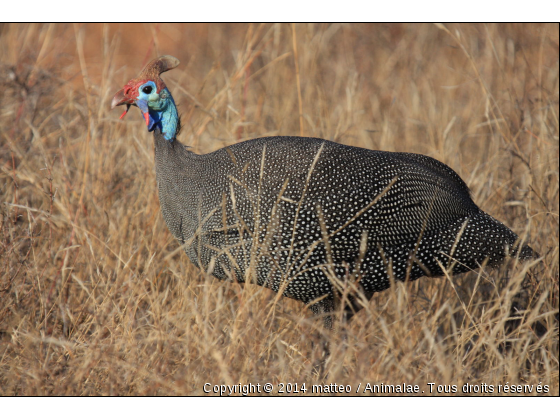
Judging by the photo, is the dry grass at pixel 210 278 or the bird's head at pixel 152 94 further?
the bird's head at pixel 152 94

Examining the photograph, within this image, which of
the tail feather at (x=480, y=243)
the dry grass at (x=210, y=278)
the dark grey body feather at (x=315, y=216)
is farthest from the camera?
the tail feather at (x=480, y=243)

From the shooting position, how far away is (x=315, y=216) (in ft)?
8.07

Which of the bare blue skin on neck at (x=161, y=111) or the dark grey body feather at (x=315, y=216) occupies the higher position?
the bare blue skin on neck at (x=161, y=111)

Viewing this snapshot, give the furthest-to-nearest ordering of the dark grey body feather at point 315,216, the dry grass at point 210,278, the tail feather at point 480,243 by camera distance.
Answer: the tail feather at point 480,243, the dark grey body feather at point 315,216, the dry grass at point 210,278

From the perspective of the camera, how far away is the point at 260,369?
2.28m

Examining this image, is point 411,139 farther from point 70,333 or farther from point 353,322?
point 70,333

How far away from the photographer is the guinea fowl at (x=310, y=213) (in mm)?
2459

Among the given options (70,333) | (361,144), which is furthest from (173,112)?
(361,144)

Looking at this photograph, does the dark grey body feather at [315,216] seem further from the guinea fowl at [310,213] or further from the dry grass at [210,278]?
the dry grass at [210,278]

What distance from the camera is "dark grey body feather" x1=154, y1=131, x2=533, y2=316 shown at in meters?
2.46

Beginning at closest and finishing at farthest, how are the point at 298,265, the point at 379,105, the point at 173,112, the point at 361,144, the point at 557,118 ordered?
1. the point at 298,265
2. the point at 173,112
3. the point at 557,118
4. the point at 361,144
5. the point at 379,105

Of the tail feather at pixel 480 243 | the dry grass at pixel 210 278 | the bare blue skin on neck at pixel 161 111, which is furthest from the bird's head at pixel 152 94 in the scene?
the tail feather at pixel 480 243

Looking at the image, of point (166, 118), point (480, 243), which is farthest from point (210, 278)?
point (480, 243)

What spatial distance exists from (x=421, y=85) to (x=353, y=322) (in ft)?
9.75
